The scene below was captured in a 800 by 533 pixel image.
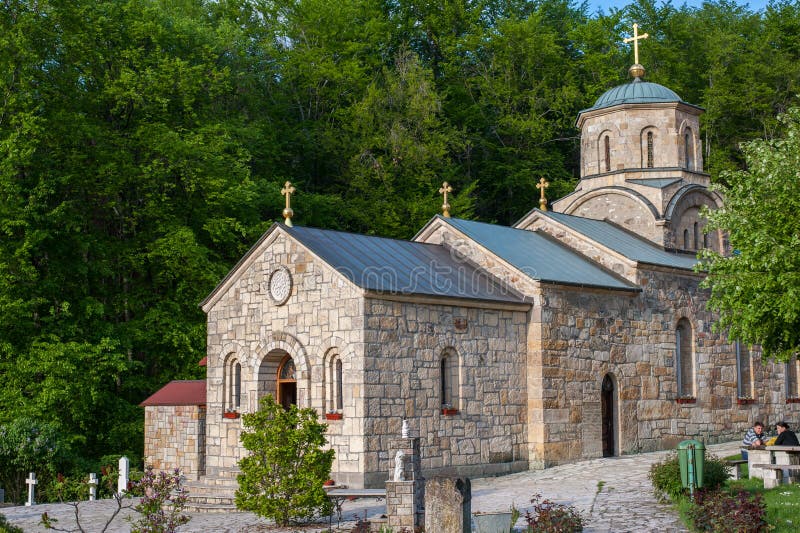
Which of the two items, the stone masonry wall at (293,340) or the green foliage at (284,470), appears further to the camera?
the stone masonry wall at (293,340)

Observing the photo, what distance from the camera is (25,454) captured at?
70.2 ft

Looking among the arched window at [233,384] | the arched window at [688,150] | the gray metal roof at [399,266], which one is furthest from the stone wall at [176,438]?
the arched window at [688,150]

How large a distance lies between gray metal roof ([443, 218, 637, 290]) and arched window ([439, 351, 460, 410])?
2581 millimetres

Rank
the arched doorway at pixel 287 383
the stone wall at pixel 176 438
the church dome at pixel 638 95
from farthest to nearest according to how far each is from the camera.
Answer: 1. the church dome at pixel 638 95
2. the stone wall at pixel 176 438
3. the arched doorway at pixel 287 383

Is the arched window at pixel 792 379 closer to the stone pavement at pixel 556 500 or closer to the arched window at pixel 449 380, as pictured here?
the stone pavement at pixel 556 500

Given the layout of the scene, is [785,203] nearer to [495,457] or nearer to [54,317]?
[495,457]

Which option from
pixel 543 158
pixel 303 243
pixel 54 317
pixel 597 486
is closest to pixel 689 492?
pixel 597 486

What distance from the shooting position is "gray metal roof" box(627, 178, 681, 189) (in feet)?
79.4

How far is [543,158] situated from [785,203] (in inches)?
818

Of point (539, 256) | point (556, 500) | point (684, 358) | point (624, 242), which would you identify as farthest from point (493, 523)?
point (624, 242)

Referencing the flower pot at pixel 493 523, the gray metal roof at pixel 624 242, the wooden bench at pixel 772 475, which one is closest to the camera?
the flower pot at pixel 493 523

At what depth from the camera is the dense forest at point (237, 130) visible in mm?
24125

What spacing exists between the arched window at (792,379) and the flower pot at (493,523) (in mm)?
16483

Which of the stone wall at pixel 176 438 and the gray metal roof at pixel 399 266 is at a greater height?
the gray metal roof at pixel 399 266
